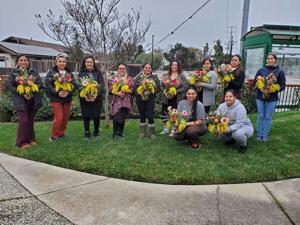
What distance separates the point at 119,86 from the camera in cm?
567

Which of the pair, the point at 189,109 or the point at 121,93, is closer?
the point at 189,109

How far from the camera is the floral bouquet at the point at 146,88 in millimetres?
5668

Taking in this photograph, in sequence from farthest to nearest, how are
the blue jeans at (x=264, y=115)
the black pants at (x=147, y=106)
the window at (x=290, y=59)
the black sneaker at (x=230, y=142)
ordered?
the window at (x=290, y=59)
the black pants at (x=147, y=106)
the blue jeans at (x=264, y=115)
the black sneaker at (x=230, y=142)

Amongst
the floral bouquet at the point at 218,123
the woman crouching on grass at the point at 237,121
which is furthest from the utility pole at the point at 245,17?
the floral bouquet at the point at 218,123

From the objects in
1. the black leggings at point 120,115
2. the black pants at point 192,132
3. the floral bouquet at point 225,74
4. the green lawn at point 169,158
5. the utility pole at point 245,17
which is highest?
the utility pole at point 245,17

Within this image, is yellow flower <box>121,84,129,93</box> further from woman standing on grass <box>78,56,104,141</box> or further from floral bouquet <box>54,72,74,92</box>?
floral bouquet <box>54,72,74,92</box>

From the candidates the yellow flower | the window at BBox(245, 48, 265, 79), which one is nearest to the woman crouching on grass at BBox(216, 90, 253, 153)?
the yellow flower

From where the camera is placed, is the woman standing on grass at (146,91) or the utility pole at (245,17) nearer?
the woman standing on grass at (146,91)

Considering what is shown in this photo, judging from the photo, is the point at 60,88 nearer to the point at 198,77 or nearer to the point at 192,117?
the point at 192,117

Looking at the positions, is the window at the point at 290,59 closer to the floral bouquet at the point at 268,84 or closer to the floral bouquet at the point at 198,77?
the floral bouquet at the point at 268,84

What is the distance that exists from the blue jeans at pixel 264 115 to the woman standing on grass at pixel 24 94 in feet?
14.6

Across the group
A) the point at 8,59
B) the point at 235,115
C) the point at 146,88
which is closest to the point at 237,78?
the point at 235,115

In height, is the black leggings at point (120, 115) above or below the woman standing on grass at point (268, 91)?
below

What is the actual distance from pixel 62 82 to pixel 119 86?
3.61 ft
